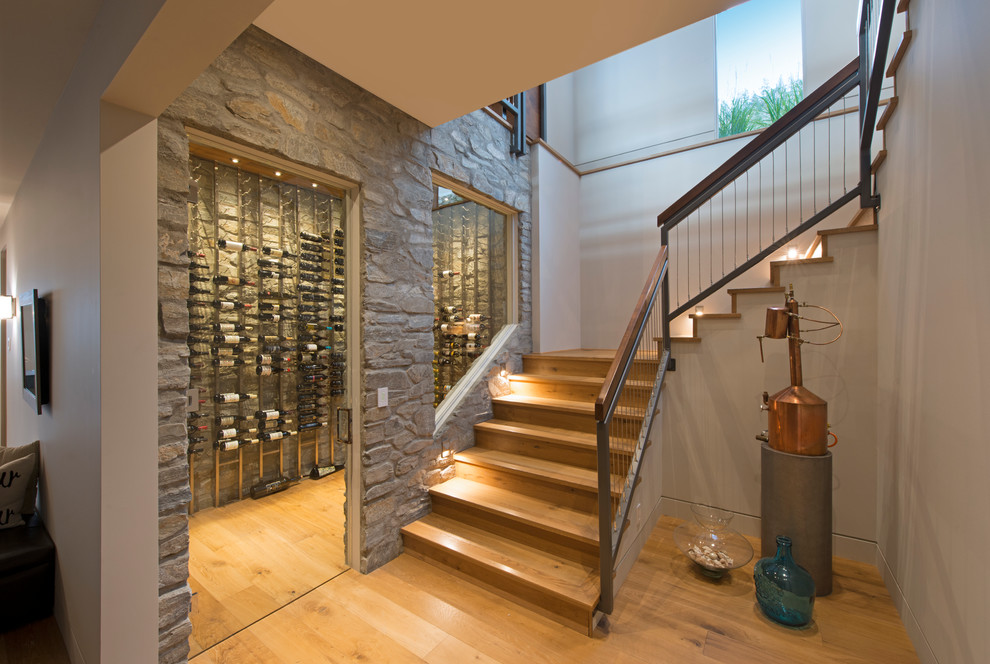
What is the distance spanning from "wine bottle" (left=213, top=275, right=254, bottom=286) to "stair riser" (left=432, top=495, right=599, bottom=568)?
250 cm

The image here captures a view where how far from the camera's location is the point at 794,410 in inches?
86.4

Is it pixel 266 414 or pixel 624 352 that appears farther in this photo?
pixel 266 414

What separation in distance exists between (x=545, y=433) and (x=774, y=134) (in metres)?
2.52

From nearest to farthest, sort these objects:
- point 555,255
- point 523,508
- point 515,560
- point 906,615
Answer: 1. point 906,615
2. point 515,560
3. point 523,508
4. point 555,255

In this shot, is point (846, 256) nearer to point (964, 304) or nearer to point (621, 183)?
point (964, 304)

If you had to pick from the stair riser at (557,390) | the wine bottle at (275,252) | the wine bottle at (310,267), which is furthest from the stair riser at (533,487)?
the wine bottle at (275,252)

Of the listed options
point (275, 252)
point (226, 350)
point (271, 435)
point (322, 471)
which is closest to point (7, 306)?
point (226, 350)

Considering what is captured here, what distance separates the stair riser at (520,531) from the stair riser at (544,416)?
0.85 meters

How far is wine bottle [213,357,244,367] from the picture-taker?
3.39m

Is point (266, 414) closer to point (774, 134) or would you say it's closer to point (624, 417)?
point (624, 417)

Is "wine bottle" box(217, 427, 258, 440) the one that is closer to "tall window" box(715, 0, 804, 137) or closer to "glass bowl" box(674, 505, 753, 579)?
"glass bowl" box(674, 505, 753, 579)

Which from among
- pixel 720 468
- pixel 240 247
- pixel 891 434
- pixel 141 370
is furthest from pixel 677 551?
pixel 240 247

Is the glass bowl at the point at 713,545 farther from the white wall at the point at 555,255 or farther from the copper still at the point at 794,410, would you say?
the white wall at the point at 555,255

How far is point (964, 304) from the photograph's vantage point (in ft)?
4.61
